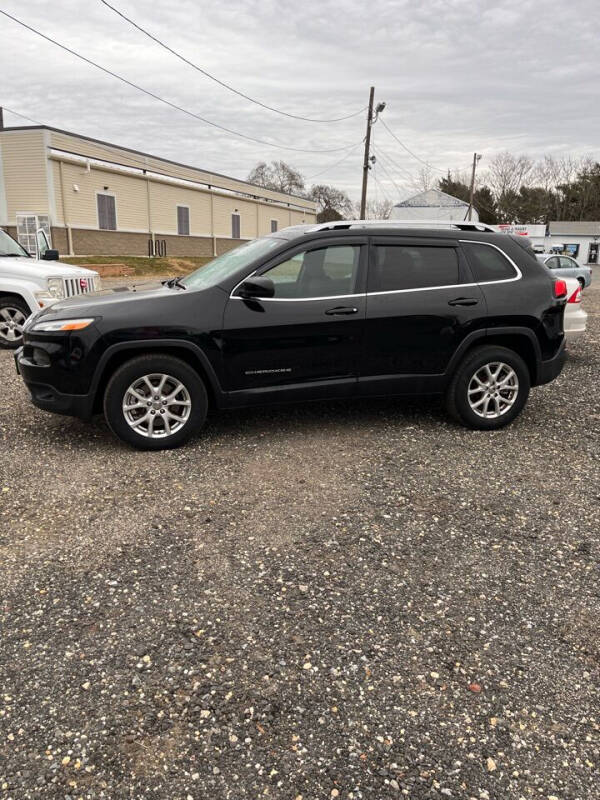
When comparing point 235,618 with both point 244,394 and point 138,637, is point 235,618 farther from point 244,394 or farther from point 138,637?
point 244,394

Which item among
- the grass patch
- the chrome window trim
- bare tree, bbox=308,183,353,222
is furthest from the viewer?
bare tree, bbox=308,183,353,222

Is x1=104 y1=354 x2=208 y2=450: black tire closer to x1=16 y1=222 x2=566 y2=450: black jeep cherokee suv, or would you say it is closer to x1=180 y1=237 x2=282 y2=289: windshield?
x1=16 y1=222 x2=566 y2=450: black jeep cherokee suv

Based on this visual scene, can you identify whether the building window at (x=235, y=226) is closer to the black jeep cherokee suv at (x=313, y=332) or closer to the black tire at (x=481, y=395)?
the black jeep cherokee suv at (x=313, y=332)

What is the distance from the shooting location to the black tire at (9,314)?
876 cm

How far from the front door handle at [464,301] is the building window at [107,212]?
85.4 feet

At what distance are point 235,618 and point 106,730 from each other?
77cm

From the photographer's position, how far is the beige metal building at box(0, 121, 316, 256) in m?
25.0

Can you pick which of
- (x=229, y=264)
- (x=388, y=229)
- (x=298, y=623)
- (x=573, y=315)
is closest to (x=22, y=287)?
(x=229, y=264)

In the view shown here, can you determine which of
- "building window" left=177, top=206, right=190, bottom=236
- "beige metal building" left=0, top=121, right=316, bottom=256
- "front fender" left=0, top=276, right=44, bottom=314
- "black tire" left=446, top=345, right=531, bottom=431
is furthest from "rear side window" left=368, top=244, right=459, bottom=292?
"building window" left=177, top=206, right=190, bottom=236

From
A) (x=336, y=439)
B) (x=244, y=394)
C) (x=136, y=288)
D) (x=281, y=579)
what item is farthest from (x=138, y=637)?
(x=136, y=288)

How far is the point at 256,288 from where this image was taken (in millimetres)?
4699

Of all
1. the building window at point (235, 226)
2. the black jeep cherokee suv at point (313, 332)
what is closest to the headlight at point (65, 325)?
the black jeep cherokee suv at point (313, 332)

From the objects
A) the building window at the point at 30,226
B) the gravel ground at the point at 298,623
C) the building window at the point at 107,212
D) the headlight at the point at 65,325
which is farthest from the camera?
the building window at the point at 107,212

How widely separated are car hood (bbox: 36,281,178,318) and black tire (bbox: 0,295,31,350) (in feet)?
13.4
